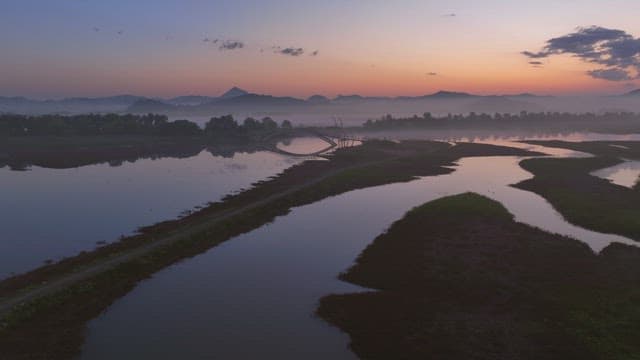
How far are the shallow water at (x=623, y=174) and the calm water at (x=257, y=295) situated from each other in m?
27.1

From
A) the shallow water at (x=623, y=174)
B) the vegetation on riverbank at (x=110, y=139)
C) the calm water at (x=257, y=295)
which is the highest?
the vegetation on riverbank at (x=110, y=139)

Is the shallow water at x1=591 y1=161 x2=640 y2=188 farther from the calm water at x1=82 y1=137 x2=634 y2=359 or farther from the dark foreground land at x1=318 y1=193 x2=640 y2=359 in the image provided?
the dark foreground land at x1=318 y1=193 x2=640 y2=359

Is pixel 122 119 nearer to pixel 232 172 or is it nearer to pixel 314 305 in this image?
pixel 232 172

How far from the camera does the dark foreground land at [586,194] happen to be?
144 feet

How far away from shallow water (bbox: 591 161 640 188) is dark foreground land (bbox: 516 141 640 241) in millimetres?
1620

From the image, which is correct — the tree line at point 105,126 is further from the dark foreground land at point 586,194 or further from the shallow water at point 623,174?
the shallow water at point 623,174

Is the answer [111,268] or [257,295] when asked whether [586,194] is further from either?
[111,268]

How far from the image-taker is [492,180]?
75.9m

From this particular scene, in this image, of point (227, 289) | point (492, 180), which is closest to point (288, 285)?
point (227, 289)

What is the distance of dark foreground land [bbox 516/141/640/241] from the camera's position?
44.0 meters

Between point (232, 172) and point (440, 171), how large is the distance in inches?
1379

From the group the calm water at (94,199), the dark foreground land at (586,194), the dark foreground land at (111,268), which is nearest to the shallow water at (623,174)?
the dark foreground land at (586,194)

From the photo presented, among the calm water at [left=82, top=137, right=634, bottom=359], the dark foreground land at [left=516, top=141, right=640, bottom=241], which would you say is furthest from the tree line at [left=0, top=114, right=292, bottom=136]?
the calm water at [left=82, top=137, right=634, bottom=359]

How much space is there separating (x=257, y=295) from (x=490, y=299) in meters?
12.6
